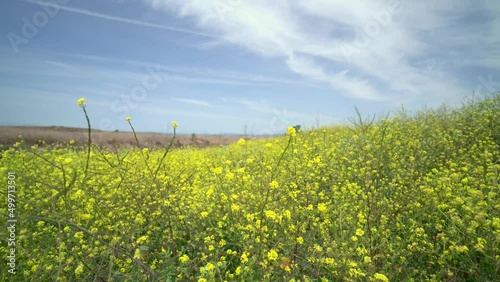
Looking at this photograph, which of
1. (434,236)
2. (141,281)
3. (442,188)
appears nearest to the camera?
(141,281)

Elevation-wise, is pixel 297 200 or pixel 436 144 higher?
pixel 436 144

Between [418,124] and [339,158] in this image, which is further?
[418,124]

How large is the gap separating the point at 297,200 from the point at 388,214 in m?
1.10

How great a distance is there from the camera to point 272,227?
10.8 feet

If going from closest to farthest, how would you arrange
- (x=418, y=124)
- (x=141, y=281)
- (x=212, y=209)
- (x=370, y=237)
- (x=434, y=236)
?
1. (x=141, y=281)
2. (x=370, y=237)
3. (x=434, y=236)
4. (x=212, y=209)
5. (x=418, y=124)

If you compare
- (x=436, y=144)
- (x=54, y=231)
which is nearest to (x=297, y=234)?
(x=54, y=231)

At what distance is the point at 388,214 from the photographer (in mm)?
3654

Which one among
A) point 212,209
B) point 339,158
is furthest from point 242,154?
point 212,209

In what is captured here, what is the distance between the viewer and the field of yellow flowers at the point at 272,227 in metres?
2.52

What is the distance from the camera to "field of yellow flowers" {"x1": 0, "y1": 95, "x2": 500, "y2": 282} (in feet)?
8.26

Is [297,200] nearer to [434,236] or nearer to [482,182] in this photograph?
[434,236]

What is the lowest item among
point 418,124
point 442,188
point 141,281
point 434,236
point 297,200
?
point 141,281

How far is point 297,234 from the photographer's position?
312cm

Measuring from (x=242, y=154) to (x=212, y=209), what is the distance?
4474mm
